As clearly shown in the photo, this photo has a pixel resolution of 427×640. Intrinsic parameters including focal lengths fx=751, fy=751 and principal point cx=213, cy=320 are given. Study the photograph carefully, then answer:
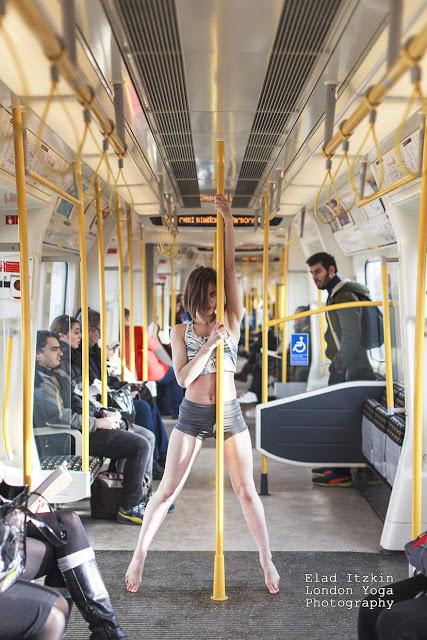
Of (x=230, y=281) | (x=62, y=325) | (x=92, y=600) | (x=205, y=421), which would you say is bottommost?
(x=92, y=600)

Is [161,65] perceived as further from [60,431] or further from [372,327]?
[372,327]

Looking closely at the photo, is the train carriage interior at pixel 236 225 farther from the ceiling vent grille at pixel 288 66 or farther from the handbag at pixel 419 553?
the handbag at pixel 419 553

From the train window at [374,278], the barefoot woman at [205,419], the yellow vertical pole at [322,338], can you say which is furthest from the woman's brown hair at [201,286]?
the train window at [374,278]

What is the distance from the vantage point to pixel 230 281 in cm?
402

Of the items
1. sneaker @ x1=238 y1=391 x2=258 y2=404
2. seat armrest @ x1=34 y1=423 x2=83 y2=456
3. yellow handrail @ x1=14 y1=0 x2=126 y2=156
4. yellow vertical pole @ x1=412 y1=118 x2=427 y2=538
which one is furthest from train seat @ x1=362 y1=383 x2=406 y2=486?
sneaker @ x1=238 y1=391 x2=258 y2=404

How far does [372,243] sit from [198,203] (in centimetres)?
175

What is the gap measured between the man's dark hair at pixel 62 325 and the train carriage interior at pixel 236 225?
29 millimetres

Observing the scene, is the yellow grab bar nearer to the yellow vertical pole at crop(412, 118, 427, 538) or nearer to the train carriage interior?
the train carriage interior

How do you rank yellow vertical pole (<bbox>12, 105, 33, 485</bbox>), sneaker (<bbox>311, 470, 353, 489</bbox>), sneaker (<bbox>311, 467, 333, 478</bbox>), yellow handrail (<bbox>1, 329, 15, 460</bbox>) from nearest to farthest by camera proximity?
yellow vertical pole (<bbox>12, 105, 33, 485</bbox>)
yellow handrail (<bbox>1, 329, 15, 460</bbox>)
sneaker (<bbox>311, 470, 353, 489</bbox>)
sneaker (<bbox>311, 467, 333, 478</bbox>)

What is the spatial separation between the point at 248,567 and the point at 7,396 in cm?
190

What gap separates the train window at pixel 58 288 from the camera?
17.1ft

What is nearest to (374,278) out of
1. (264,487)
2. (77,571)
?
(264,487)

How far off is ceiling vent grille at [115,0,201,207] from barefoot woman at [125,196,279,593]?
0.74m

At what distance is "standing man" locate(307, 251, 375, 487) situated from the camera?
6.28m
